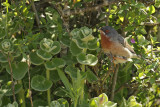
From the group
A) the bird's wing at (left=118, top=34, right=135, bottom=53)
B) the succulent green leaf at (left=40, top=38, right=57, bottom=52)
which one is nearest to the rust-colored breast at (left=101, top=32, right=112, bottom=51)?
the bird's wing at (left=118, top=34, right=135, bottom=53)

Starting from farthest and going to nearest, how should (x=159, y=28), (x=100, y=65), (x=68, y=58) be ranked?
(x=159, y=28) → (x=100, y=65) → (x=68, y=58)

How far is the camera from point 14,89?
220 cm

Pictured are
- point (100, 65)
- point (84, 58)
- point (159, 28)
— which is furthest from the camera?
point (159, 28)

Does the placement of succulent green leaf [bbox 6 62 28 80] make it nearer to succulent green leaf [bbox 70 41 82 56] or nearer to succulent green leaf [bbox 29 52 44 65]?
succulent green leaf [bbox 29 52 44 65]

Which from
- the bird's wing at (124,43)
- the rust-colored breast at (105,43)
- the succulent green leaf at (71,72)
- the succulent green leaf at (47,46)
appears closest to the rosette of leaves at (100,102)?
the succulent green leaf at (71,72)

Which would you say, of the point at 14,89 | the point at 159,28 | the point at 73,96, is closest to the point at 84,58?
the point at 73,96

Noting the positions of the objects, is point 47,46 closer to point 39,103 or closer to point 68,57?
point 68,57

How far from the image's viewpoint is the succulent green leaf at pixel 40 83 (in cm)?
214

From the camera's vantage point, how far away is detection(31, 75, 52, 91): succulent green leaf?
7.02 feet

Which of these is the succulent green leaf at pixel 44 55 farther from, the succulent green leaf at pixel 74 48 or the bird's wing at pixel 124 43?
the bird's wing at pixel 124 43

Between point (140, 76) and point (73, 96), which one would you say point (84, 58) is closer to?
point (73, 96)

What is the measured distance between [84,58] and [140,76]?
0.65 metres

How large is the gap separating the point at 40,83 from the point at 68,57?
38 cm

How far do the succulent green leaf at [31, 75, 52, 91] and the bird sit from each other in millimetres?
610
